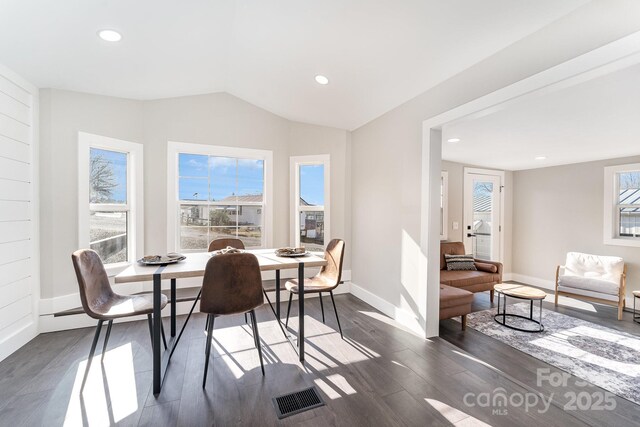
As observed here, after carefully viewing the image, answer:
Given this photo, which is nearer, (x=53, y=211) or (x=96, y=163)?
(x=53, y=211)

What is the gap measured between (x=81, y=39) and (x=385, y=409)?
364 cm

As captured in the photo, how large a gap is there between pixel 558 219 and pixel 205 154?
639 centimetres

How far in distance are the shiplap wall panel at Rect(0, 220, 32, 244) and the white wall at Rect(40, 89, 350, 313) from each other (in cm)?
18

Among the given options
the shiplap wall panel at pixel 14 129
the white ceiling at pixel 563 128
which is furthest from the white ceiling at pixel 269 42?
the white ceiling at pixel 563 128

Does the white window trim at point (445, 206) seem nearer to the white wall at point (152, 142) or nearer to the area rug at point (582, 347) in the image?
the area rug at point (582, 347)

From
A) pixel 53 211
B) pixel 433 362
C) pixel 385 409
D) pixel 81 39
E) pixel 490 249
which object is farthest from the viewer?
pixel 490 249

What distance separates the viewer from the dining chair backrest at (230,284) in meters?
1.92

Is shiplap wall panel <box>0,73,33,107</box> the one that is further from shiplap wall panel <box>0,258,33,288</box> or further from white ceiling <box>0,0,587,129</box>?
shiplap wall panel <box>0,258,33,288</box>

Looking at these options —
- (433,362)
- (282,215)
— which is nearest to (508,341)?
(433,362)

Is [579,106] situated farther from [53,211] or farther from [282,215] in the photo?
[53,211]

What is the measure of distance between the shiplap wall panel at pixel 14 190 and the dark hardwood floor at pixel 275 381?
1.42m

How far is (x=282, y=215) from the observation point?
169 inches

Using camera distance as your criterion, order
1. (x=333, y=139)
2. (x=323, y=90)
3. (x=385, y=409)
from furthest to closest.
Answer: (x=333, y=139) < (x=323, y=90) < (x=385, y=409)

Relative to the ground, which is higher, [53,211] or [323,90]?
[323,90]
